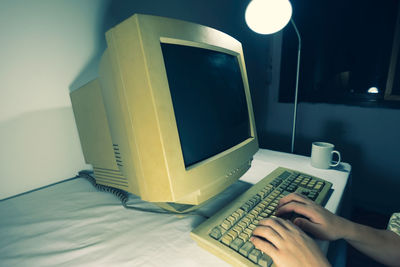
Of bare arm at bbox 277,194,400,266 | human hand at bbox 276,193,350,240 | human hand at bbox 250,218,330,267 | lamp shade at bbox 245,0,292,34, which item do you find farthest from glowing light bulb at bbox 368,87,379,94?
human hand at bbox 250,218,330,267

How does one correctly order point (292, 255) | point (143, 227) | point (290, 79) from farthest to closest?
point (290, 79)
point (143, 227)
point (292, 255)

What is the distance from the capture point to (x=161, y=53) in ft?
1.37

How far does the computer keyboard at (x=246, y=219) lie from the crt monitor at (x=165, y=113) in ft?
0.23

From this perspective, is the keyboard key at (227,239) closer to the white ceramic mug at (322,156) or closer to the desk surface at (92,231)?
the desk surface at (92,231)

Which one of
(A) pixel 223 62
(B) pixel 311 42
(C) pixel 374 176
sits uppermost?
(B) pixel 311 42

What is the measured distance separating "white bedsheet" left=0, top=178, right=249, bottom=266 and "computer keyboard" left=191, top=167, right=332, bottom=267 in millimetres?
31

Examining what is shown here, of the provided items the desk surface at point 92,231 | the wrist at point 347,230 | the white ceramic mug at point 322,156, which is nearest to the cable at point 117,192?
the desk surface at point 92,231

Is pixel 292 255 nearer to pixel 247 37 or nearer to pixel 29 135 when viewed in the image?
pixel 29 135

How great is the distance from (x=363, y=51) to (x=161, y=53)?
6.33 feet

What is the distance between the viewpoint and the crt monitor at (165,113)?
0.41m

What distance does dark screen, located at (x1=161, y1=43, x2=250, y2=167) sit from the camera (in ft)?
1.51

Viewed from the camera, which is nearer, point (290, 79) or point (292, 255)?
point (292, 255)

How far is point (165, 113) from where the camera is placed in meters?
0.41

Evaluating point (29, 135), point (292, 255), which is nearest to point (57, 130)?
point (29, 135)
